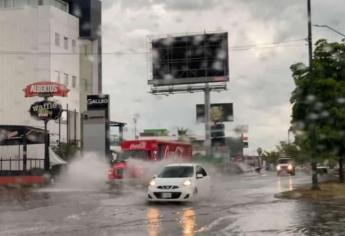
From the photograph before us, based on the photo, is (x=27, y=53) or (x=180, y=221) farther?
(x=27, y=53)

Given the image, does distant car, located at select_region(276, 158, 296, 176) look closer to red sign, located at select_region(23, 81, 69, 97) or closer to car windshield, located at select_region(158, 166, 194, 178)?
red sign, located at select_region(23, 81, 69, 97)

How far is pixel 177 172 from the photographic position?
23.3 meters

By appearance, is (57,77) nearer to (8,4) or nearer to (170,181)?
(8,4)

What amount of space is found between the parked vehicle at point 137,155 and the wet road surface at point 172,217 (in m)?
14.1

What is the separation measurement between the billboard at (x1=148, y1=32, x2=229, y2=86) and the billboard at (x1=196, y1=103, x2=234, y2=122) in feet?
89.1

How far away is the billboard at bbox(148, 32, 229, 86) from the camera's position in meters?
75.2

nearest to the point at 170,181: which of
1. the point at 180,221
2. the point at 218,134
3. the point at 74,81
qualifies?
the point at 180,221

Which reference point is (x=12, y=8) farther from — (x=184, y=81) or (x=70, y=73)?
(x=184, y=81)

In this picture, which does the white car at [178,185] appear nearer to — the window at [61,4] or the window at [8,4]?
the window at [8,4]

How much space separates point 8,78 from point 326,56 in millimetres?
34904

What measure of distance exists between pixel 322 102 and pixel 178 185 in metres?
11.5

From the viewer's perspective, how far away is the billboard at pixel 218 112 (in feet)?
339

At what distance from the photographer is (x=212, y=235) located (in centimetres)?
1310

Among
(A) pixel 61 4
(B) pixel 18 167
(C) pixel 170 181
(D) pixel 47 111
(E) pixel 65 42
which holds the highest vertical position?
(A) pixel 61 4
